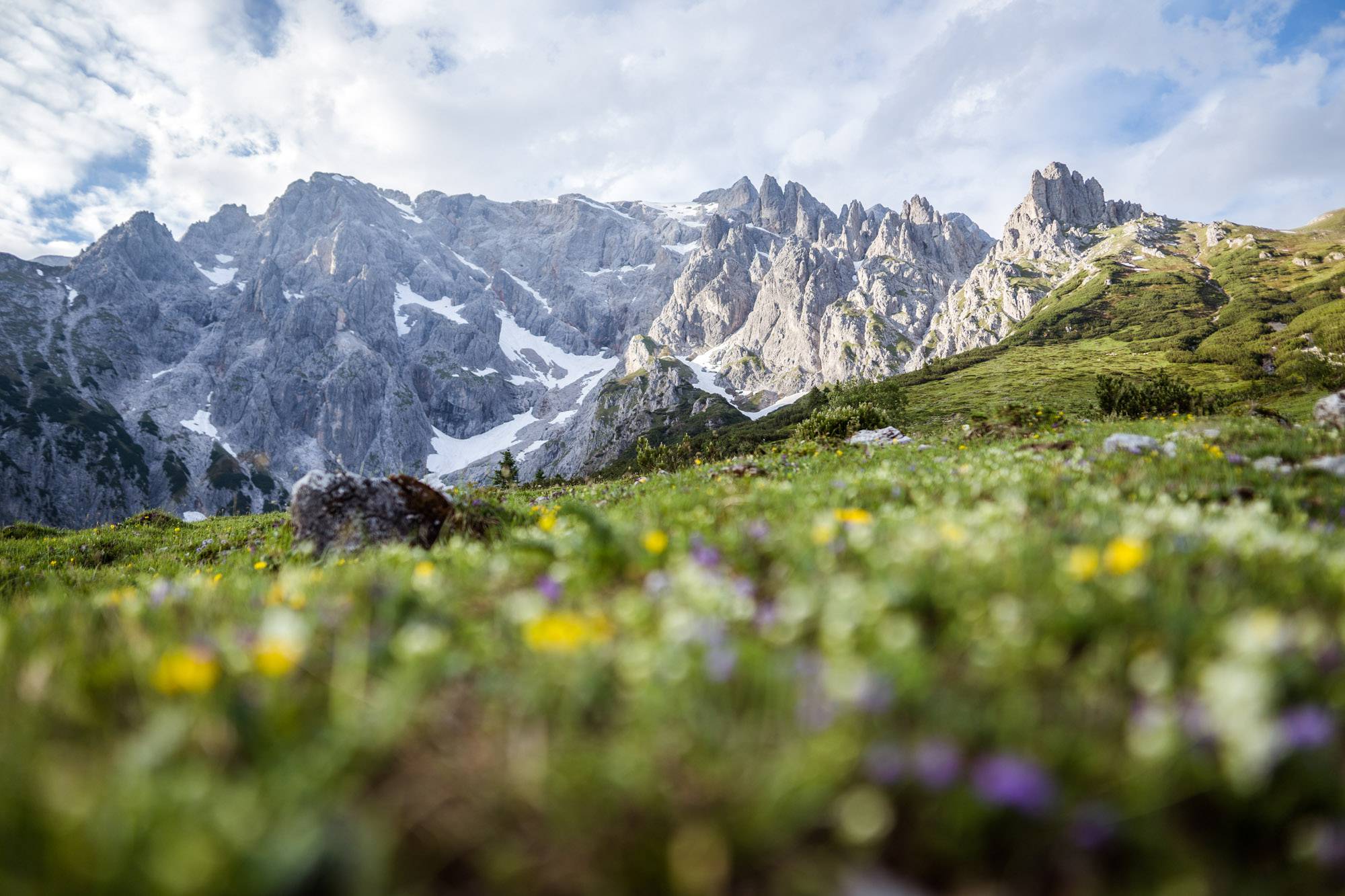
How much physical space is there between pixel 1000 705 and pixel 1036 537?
211cm

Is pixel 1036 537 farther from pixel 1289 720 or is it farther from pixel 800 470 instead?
pixel 800 470

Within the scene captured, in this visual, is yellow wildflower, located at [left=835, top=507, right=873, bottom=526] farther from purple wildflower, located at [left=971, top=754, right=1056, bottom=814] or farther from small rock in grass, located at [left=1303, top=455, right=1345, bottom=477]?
small rock in grass, located at [left=1303, top=455, right=1345, bottom=477]

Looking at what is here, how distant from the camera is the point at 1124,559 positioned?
2.68 m

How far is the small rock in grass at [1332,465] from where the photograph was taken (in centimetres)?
591

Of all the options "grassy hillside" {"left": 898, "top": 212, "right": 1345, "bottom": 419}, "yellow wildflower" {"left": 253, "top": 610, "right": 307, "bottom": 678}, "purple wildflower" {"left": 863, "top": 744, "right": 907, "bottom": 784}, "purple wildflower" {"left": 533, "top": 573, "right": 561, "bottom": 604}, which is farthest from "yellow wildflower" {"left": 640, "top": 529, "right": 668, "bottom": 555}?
"grassy hillside" {"left": 898, "top": 212, "right": 1345, "bottom": 419}

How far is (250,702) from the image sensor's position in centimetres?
191

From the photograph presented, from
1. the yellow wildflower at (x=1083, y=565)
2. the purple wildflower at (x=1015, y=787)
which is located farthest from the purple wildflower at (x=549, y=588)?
the yellow wildflower at (x=1083, y=565)

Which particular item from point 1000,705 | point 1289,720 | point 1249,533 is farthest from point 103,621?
point 1249,533

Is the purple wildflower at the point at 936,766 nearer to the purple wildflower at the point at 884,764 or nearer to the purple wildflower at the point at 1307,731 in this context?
the purple wildflower at the point at 884,764

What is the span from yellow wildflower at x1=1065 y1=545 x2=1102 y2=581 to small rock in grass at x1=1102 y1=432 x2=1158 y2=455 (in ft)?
22.3

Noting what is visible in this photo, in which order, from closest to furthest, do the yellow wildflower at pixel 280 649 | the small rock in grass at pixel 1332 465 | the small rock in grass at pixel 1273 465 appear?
the yellow wildflower at pixel 280 649 → the small rock in grass at pixel 1332 465 → the small rock in grass at pixel 1273 465

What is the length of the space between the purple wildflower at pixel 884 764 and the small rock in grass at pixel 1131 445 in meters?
8.79

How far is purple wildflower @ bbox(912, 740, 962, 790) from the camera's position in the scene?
4.88 feet

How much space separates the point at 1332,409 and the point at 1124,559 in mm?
15904
